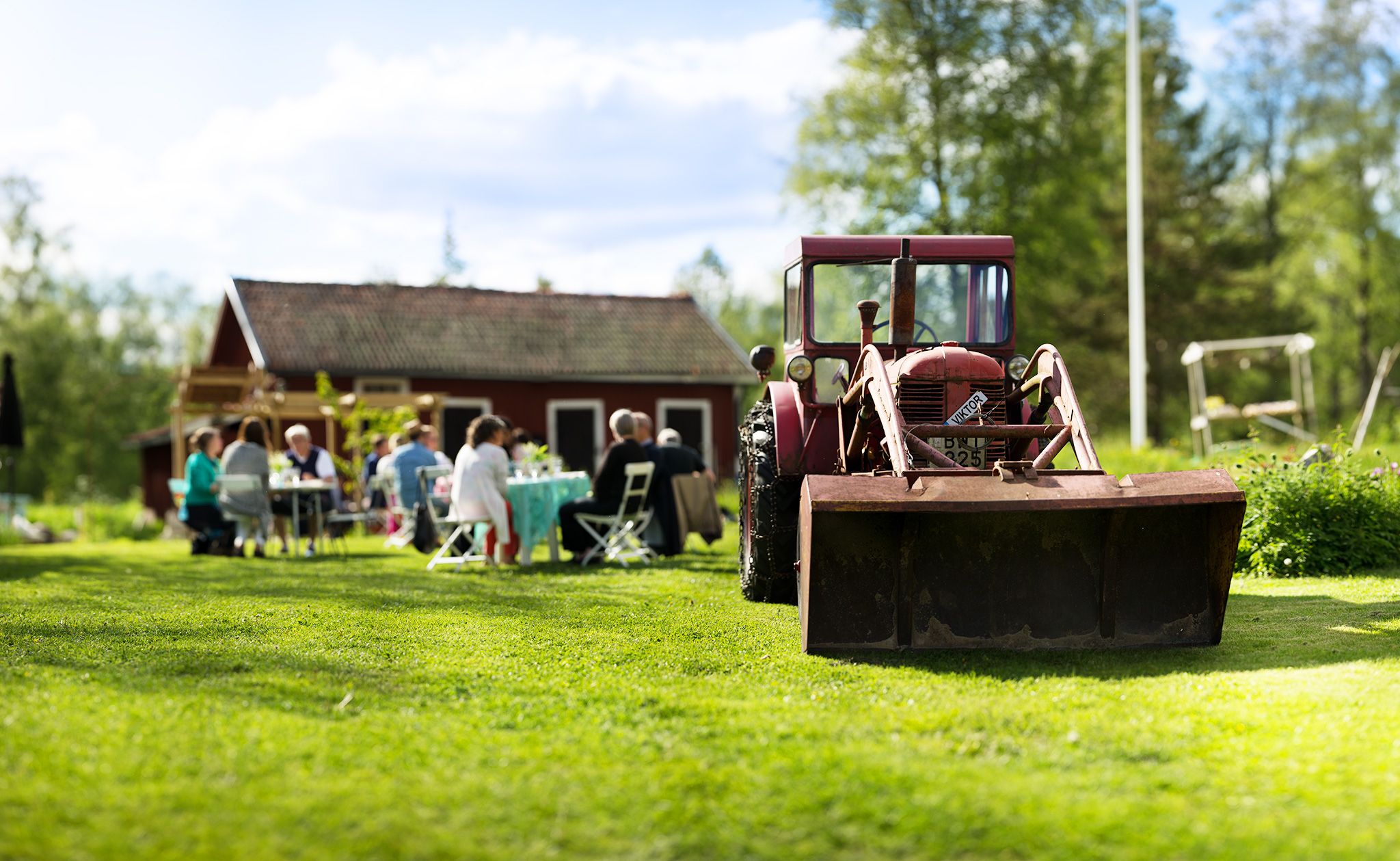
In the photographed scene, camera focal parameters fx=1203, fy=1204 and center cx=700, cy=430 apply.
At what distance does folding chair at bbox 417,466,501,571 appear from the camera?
35.0ft

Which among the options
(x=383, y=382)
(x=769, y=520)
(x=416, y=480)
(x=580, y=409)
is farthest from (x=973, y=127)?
(x=769, y=520)

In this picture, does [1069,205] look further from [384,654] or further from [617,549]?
[384,654]

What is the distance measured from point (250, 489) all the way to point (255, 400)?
7847 mm

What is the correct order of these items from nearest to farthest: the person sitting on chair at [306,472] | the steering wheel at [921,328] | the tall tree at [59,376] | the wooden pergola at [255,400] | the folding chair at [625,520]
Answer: the steering wheel at [921,328], the folding chair at [625,520], the person sitting on chair at [306,472], the wooden pergola at [255,400], the tall tree at [59,376]

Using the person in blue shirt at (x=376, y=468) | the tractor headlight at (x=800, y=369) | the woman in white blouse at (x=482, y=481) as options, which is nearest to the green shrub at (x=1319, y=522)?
the tractor headlight at (x=800, y=369)

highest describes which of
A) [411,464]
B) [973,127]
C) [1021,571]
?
[973,127]

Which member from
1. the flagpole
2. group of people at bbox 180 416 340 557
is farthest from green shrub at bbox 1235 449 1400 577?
group of people at bbox 180 416 340 557

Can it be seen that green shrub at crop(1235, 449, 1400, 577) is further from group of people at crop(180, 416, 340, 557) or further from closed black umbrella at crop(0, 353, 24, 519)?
closed black umbrella at crop(0, 353, 24, 519)

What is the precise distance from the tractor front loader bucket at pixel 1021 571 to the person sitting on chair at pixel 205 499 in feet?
29.6

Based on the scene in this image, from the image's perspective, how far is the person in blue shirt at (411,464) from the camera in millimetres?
13422

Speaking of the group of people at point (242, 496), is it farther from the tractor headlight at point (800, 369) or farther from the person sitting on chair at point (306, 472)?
the tractor headlight at point (800, 369)

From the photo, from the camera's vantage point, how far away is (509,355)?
25141mm

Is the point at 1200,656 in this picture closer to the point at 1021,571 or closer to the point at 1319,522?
the point at 1021,571

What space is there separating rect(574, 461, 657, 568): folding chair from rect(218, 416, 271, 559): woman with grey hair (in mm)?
3854
